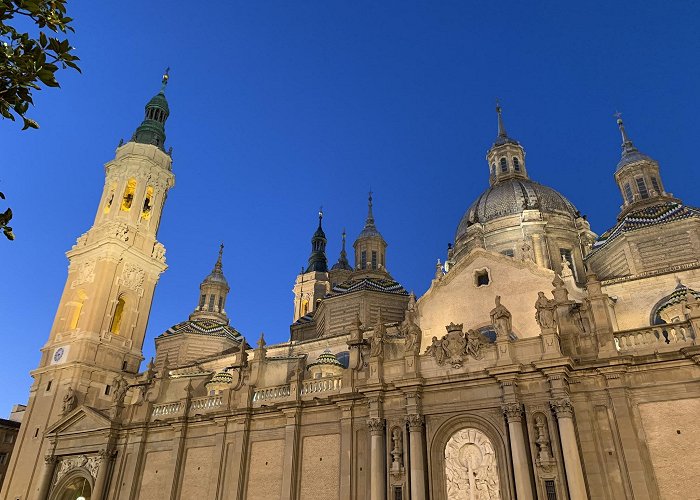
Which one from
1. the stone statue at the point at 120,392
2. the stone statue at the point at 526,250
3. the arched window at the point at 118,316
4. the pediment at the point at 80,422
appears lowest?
the pediment at the point at 80,422

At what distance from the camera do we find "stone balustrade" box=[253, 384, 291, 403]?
26.5 meters

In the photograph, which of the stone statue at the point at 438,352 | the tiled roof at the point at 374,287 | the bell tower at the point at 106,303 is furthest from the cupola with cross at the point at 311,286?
the stone statue at the point at 438,352

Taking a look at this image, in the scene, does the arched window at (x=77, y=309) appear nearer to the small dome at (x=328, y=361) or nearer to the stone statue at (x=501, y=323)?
the small dome at (x=328, y=361)

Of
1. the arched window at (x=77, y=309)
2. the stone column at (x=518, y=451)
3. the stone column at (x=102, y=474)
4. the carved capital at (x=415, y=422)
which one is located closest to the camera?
the stone column at (x=518, y=451)

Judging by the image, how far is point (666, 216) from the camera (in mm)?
38531

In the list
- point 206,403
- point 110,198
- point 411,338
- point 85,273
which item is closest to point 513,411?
point 411,338

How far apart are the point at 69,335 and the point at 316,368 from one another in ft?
63.8

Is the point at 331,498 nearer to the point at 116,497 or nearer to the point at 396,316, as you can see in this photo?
the point at 116,497

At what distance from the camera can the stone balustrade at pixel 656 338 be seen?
1947 cm

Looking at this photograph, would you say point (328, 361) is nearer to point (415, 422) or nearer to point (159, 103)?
point (415, 422)

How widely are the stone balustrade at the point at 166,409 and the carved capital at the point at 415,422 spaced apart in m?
13.5

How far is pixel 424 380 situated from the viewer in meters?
22.1

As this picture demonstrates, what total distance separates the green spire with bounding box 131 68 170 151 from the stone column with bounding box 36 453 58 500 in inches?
1133

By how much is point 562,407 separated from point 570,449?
4.61 feet
